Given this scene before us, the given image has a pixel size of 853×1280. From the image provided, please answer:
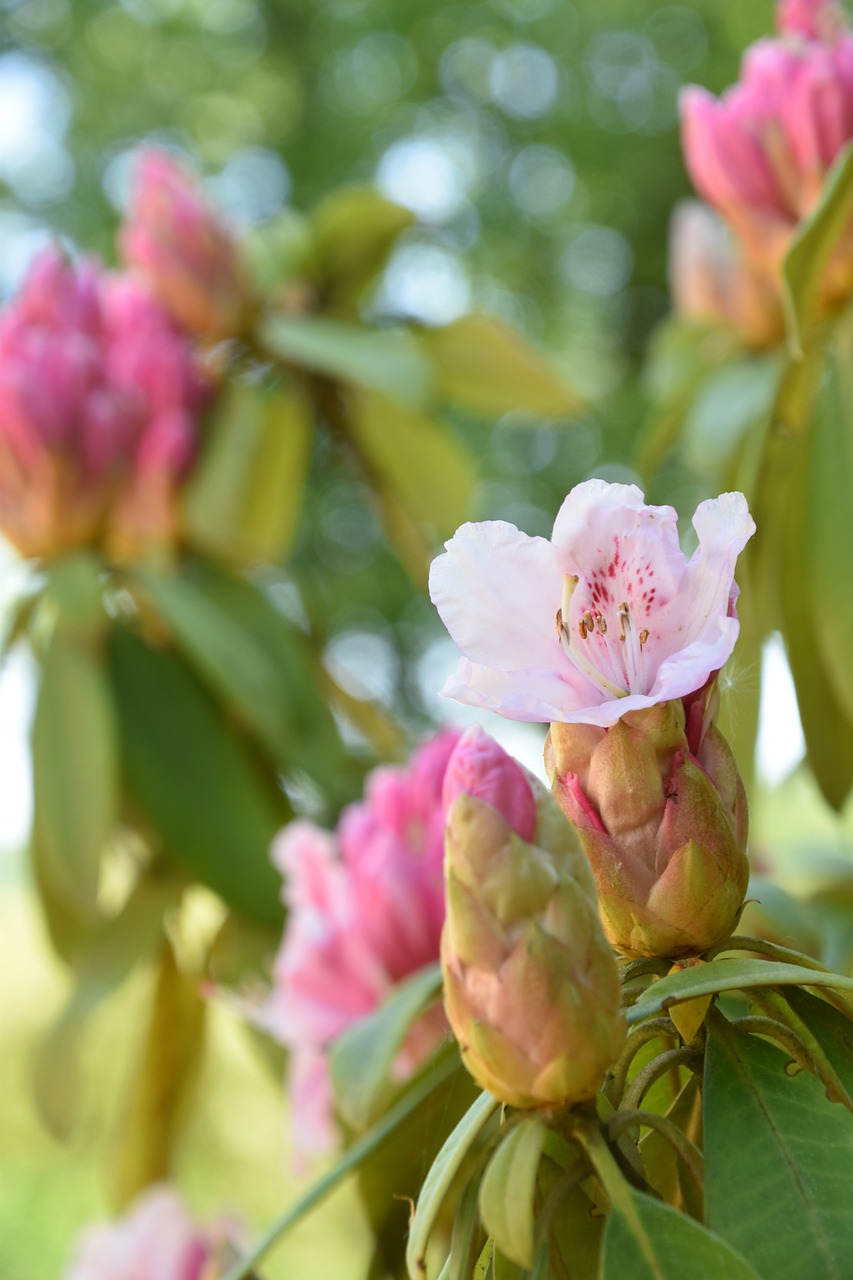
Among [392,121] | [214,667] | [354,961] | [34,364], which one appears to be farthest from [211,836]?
[392,121]

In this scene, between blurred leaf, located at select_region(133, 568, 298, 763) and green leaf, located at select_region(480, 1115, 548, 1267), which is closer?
green leaf, located at select_region(480, 1115, 548, 1267)

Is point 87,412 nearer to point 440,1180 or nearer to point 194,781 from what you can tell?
point 194,781

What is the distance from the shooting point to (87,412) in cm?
98

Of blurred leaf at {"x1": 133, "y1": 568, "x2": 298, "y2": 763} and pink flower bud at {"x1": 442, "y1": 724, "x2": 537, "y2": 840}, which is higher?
blurred leaf at {"x1": 133, "y1": 568, "x2": 298, "y2": 763}

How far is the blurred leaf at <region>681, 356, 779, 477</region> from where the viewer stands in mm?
879

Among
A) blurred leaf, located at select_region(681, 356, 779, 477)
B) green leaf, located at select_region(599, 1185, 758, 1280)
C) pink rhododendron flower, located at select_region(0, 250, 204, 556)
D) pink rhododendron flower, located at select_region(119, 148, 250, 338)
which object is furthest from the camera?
pink rhododendron flower, located at select_region(119, 148, 250, 338)

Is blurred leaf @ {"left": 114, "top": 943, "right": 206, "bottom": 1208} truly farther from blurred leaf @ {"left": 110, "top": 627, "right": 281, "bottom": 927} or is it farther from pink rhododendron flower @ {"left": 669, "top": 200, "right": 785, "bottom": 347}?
pink rhododendron flower @ {"left": 669, "top": 200, "right": 785, "bottom": 347}

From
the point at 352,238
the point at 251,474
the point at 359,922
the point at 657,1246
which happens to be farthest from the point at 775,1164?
the point at 352,238

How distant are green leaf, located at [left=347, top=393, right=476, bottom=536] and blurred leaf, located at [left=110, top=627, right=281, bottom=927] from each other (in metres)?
0.26

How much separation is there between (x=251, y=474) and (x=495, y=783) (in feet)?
2.76

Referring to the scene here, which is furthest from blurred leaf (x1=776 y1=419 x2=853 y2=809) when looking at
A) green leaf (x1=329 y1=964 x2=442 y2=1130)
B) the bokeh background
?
the bokeh background

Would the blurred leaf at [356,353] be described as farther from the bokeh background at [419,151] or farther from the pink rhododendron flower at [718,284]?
the bokeh background at [419,151]

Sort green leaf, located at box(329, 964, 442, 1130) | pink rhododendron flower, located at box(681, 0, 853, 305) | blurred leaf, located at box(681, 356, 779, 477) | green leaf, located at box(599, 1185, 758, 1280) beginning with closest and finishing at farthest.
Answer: green leaf, located at box(599, 1185, 758, 1280), green leaf, located at box(329, 964, 442, 1130), pink rhododendron flower, located at box(681, 0, 853, 305), blurred leaf, located at box(681, 356, 779, 477)

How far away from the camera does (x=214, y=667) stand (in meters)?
0.93
